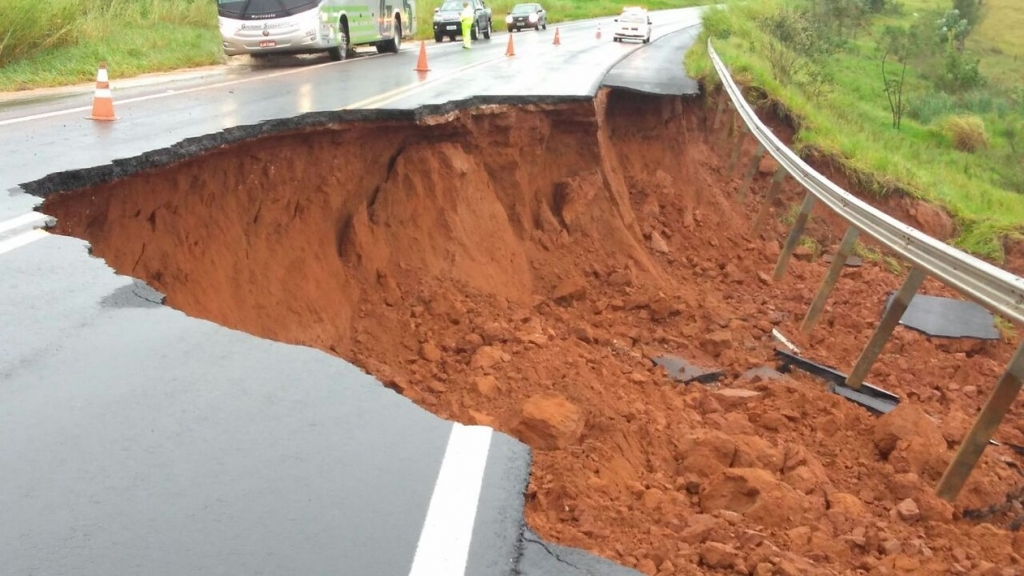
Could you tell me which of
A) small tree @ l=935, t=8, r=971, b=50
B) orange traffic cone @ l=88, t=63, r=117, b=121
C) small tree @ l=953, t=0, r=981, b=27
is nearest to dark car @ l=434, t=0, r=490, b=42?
orange traffic cone @ l=88, t=63, r=117, b=121

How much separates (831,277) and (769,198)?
3.70 m

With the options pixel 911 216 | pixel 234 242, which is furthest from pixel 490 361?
pixel 911 216

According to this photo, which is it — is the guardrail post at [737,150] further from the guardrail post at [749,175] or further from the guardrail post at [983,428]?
the guardrail post at [983,428]

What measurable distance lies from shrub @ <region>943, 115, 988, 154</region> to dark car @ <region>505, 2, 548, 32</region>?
18.3m

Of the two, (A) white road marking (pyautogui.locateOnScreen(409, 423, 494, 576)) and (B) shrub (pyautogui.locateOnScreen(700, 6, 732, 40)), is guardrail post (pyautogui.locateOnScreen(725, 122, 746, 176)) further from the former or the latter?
(A) white road marking (pyautogui.locateOnScreen(409, 423, 494, 576))

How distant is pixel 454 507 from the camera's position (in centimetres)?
278

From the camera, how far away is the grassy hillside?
49.8 ft

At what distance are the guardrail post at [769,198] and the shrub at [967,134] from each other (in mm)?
18689

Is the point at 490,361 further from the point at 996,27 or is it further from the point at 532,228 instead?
the point at 996,27

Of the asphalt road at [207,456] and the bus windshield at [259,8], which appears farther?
the bus windshield at [259,8]

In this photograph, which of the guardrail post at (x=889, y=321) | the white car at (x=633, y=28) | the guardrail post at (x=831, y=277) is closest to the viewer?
the guardrail post at (x=889, y=321)

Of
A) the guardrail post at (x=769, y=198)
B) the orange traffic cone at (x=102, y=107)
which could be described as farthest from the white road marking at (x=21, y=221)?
the guardrail post at (x=769, y=198)

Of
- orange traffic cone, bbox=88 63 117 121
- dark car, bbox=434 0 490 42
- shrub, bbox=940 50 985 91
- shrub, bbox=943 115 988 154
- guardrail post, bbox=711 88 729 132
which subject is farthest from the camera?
shrub, bbox=940 50 985 91

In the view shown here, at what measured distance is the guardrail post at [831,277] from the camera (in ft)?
A: 28.0
